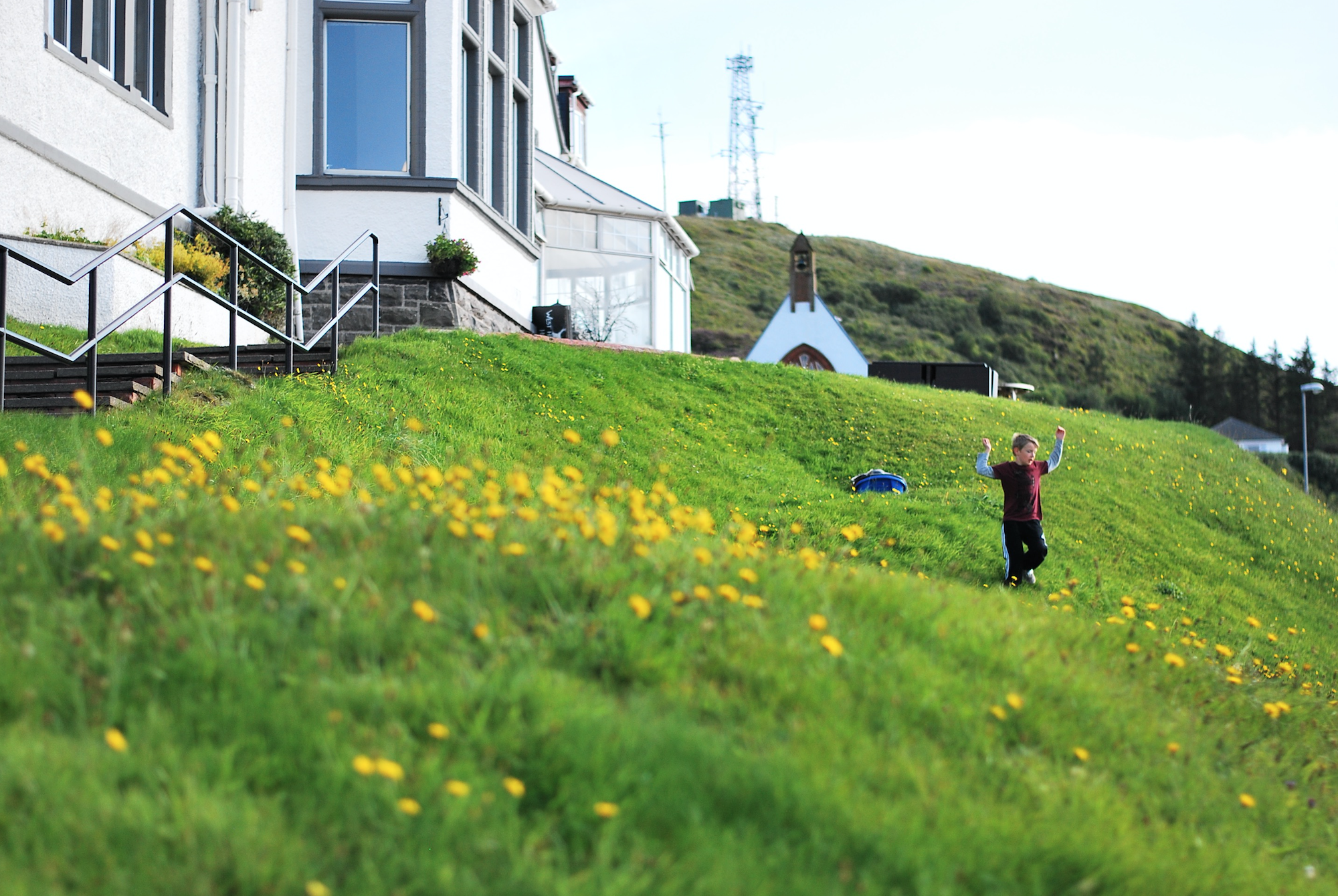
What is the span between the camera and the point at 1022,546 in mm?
9562

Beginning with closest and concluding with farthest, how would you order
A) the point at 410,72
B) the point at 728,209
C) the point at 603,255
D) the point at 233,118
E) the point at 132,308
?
the point at 132,308 → the point at 233,118 → the point at 410,72 → the point at 603,255 → the point at 728,209

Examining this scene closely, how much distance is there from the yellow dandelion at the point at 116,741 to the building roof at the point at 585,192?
25725 mm

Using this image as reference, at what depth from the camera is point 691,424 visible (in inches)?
537

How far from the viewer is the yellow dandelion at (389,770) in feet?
8.02

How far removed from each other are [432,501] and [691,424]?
9183 millimetres

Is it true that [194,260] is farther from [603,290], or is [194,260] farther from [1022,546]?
[603,290]

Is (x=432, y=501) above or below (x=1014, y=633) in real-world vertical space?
above

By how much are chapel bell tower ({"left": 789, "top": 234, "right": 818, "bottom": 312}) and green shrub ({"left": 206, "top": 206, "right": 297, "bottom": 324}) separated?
94.6 feet

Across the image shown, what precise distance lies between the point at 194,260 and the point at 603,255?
16994 millimetres

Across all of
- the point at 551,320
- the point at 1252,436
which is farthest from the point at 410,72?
the point at 1252,436

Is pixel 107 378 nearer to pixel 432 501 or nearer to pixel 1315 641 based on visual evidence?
pixel 432 501

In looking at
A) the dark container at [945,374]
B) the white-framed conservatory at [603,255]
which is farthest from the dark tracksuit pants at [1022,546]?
the dark container at [945,374]

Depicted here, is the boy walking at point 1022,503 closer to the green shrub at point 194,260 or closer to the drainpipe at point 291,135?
the green shrub at point 194,260

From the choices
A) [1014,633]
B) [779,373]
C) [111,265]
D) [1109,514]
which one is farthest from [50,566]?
[779,373]
